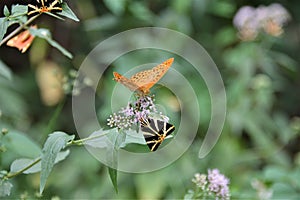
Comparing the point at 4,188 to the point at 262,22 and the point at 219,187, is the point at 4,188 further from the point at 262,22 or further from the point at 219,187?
the point at 262,22

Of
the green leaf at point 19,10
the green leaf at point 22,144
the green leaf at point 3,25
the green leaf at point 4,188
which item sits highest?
the green leaf at point 22,144

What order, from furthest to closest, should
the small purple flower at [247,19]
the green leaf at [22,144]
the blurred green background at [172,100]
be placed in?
1. the small purple flower at [247,19]
2. the blurred green background at [172,100]
3. the green leaf at [22,144]

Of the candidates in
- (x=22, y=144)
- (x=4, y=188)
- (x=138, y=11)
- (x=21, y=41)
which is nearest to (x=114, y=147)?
(x=4, y=188)

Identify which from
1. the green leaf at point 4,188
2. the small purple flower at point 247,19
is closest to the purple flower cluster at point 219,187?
the green leaf at point 4,188

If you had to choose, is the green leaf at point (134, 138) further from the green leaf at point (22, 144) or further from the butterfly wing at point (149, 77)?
the green leaf at point (22, 144)

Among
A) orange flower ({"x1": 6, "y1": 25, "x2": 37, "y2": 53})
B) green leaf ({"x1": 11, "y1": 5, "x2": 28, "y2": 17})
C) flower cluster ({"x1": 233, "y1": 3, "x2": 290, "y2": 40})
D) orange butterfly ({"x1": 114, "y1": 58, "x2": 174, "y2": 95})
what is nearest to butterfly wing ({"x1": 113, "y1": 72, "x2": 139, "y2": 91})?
orange butterfly ({"x1": 114, "y1": 58, "x2": 174, "y2": 95})

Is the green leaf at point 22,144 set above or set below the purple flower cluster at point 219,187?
above
